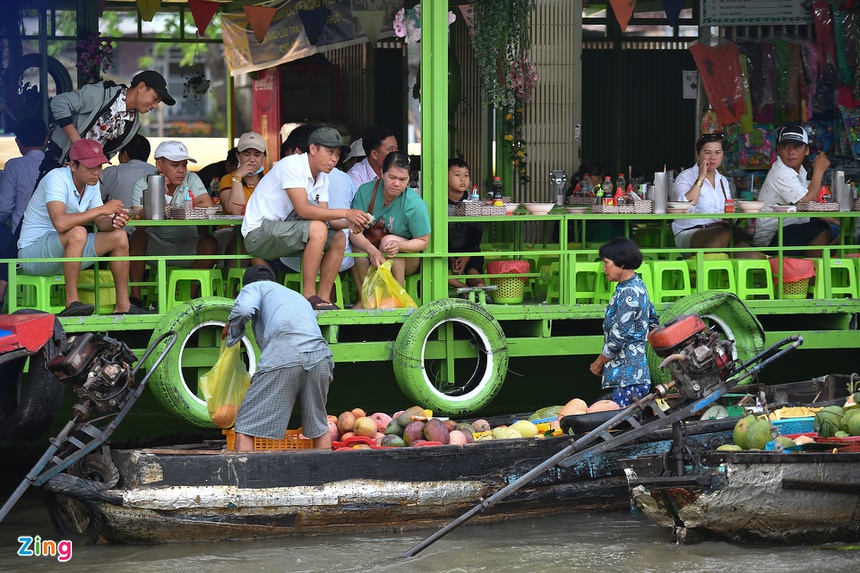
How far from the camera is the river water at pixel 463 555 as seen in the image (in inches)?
279

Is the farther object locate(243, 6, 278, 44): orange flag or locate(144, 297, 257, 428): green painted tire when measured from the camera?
locate(243, 6, 278, 44): orange flag

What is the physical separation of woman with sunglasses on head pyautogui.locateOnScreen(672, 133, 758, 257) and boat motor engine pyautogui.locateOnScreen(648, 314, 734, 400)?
338 cm

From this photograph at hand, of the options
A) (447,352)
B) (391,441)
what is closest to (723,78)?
(447,352)

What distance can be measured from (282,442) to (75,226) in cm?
209

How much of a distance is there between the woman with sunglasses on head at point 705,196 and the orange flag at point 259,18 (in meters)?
4.68

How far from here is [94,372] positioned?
22.5ft

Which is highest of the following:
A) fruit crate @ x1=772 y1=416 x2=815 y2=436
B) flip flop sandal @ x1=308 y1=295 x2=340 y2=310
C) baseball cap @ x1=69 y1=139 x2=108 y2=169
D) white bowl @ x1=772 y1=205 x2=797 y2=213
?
baseball cap @ x1=69 y1=139 x2=108 y2=169

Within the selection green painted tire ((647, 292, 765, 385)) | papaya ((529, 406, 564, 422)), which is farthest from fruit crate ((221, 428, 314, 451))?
green painted tire ((647, 292, 765, 385))

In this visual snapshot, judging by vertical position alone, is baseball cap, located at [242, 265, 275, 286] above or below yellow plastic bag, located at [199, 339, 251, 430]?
above

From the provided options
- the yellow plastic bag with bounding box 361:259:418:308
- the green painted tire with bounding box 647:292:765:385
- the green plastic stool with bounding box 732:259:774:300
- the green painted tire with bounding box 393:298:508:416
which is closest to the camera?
the green painted tire with bounding box 393:298:508:416

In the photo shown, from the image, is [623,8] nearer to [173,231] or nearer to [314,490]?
[173,231]

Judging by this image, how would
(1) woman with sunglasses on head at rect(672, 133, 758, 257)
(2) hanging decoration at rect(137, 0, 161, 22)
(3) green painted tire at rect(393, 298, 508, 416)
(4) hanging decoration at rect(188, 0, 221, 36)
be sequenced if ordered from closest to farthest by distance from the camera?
(3) green painted tire at rect(393, 298, 508, 416) → (1) woman with sunglasses on head at rect(672, 133, 758, 257) → (2) hanging decoration at rect(137, 0, 161, 22) → (4) hanging decoration at rect(188, 0, 221, 36)

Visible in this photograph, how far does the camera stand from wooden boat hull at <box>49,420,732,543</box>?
23.7 ft

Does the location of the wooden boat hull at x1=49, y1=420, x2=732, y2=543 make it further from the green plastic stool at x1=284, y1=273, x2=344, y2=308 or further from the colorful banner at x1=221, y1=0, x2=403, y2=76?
the colorful banner at x1=221, y1=0, x2=403, y2=76
